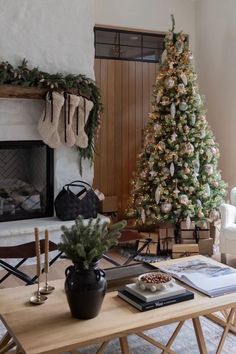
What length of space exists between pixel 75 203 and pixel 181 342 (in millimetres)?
1995

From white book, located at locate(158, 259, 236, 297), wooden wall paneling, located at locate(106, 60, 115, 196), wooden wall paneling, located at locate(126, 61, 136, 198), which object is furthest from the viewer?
wooden wall paneling, located at locate(126, 61, 136, 198)

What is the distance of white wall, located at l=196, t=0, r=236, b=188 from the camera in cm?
508

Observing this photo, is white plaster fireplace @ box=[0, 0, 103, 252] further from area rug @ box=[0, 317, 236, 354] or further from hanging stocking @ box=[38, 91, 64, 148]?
area rug @ box=[0, 317, 236, 354]

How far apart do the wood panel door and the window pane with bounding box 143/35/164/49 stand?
237mm

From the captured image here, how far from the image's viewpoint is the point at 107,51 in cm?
512

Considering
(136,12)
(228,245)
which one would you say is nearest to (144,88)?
(136,12)

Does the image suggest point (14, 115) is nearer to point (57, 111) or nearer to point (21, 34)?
point (57, 111)

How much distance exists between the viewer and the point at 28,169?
463 centimetres

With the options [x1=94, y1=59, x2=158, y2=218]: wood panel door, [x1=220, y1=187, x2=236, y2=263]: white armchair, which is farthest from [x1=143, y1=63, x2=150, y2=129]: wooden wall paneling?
[x1=220, y1=187, x2=236, y2=263]: white armchair

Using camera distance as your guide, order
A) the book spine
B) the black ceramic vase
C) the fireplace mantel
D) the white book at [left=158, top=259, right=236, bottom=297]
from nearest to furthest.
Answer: the black ceramic vase, the book spine, the white book at [left=158, top=259, right=236, bottom=297], the fireplace mantel

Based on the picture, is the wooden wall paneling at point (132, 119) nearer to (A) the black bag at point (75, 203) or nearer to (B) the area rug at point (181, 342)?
(A) the black bag at point (75, 203)

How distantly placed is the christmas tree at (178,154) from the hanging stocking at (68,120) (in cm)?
77

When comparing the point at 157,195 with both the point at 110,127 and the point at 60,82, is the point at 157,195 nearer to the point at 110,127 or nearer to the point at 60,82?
the point at 110,127

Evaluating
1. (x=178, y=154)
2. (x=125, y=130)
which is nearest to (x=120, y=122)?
(x=125, y=130)
